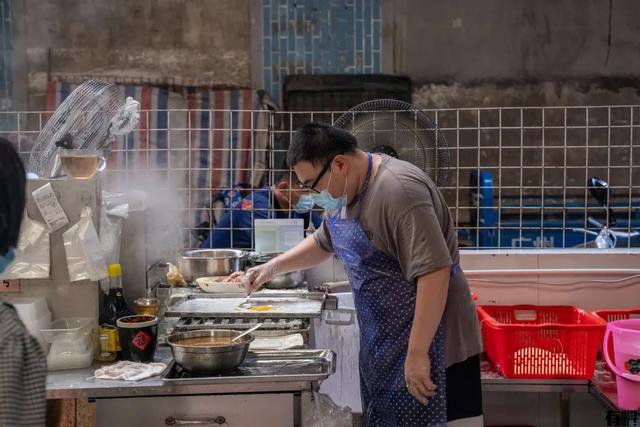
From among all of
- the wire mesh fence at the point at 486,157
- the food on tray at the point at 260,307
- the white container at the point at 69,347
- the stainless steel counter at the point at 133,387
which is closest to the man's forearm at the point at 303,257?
the food on tray at the point at 260,307

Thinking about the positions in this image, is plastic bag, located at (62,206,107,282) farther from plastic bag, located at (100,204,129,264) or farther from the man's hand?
the man's hand

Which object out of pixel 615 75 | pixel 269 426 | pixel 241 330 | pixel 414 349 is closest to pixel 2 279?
pixel 241 330

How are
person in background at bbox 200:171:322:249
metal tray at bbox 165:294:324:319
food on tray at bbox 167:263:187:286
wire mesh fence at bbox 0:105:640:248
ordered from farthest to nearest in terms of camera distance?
wire mesh fence at bbox 0:105:640:248 → person in background at bbox 200:171:322:249 → food on tray at bbox 167:263:187:286 → metal tray at bbox 165:294:324:319

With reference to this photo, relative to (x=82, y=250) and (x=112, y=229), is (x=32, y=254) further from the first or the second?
(x=112, y=229)

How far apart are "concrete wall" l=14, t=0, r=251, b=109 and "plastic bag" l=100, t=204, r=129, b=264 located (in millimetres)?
5280

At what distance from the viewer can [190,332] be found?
2.78m

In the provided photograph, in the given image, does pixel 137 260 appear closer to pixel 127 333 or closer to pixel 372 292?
pixel 127 333

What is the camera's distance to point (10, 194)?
1540 mm

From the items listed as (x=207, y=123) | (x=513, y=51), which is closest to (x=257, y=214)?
(x=207, y=123)

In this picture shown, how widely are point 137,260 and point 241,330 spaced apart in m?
0.67

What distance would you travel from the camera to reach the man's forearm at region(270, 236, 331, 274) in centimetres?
316

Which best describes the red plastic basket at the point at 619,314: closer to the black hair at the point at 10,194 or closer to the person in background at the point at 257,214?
the person in background at the point at 257,214

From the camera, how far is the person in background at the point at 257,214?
4512 millimetres

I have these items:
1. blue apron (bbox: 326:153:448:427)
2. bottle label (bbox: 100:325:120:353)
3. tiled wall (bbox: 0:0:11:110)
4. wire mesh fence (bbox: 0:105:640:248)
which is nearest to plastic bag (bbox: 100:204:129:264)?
bottle label (bbox: 100:325:120:353)
